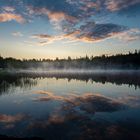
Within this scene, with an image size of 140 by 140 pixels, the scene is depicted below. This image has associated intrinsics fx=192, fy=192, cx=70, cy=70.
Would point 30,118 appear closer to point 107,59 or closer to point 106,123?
point 106,123

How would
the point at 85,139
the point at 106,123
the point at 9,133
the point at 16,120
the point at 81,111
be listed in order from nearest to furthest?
1. the point at 85,139
2. the point at 9,133
3. the point at 106,123
4. the point at 16,120
5. the point at 81,111

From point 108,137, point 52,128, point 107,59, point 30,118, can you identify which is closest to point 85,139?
point 108,137

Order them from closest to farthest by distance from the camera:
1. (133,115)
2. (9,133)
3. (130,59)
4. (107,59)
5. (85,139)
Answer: (85,139)
(9,133)
(133,115)
(130,59)
(107,59)

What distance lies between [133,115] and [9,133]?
9.35 meters

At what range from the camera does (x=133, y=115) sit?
1505 cm

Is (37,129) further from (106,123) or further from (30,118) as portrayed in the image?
(106,123)

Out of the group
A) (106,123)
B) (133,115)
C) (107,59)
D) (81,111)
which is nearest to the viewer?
(106,123)

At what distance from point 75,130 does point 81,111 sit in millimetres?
5045

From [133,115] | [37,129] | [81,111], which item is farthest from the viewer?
[81,111]

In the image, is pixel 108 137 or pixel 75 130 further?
pixel 75 130

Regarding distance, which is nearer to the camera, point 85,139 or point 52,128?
point 85,139

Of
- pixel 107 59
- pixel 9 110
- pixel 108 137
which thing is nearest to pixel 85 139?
pixel 108 137

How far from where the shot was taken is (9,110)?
17359 mm

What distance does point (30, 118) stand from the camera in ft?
47.5
